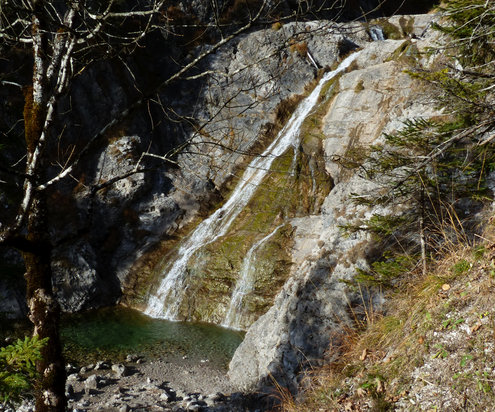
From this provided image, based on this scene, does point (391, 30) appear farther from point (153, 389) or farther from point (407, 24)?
point (153, 389)

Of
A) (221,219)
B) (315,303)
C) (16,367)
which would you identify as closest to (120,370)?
(315,303)

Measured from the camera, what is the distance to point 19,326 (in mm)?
11930

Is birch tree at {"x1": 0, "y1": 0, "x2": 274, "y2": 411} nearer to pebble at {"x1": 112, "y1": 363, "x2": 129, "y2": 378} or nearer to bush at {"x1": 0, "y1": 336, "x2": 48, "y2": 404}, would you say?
bush at {"x1": 0, "y1": 336, "x2": 48, "y2": 404}

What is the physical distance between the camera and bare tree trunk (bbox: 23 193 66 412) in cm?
414

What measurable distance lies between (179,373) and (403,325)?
6.65 metres

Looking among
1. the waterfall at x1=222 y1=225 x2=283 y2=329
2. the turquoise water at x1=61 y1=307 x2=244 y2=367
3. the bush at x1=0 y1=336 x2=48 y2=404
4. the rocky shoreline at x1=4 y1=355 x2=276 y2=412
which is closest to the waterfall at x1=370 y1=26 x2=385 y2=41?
the waterfall at x1=222 y1=225 x2=283 y2=329

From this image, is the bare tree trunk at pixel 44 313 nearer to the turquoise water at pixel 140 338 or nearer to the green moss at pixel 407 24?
the turquoise water at pixel 140 338

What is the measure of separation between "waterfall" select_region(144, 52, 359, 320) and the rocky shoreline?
3.70 meters

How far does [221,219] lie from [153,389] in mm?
8396

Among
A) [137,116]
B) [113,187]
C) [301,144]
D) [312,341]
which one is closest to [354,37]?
[301,144]

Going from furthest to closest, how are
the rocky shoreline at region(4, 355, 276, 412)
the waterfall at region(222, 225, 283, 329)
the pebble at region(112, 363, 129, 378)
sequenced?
the waterfall at region(222, 225, 283, 329), the pebble at region(112, 363, 129, 378), the rocky shoreline at region(4, 355, 276, 412)

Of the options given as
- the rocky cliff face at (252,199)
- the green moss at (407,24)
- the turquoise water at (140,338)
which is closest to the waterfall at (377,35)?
the rocky cliff face at (252,199)

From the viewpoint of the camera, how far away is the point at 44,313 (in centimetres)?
425

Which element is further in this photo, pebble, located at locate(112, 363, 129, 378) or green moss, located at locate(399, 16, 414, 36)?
green moss, located at locate(399, 16, 414, 36)
